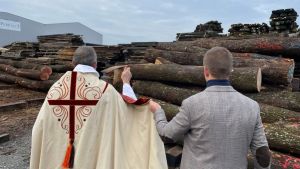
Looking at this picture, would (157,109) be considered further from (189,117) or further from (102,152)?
(102,152)

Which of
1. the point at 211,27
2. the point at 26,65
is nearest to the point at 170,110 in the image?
the point at 26,65

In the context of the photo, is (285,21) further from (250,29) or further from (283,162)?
(283,162)

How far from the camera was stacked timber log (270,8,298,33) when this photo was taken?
41.2ft

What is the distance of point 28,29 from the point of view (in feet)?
113

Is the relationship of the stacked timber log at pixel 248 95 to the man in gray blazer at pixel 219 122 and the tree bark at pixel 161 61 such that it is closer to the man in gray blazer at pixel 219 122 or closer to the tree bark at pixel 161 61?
the tree bark at pixel 161 61

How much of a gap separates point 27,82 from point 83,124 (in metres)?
A: 10.4

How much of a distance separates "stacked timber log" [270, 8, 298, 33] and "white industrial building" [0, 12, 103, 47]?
20.5 metres

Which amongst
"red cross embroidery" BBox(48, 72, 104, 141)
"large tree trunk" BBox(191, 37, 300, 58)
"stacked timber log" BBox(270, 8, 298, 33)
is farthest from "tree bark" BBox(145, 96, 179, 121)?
"stacked timber log" BBox(270, 8, 298, 33)

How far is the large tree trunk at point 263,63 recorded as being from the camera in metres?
6.34

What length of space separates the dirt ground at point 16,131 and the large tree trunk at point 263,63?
4.10m

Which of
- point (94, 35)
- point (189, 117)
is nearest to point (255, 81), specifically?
point (189, 117)

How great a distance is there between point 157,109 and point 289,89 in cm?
460

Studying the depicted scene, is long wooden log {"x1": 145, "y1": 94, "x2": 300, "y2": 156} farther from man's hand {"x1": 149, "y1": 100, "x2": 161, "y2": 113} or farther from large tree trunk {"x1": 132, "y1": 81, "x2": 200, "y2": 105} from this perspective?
man's hand {"x1": 149, "y1": 100, "x2": 161, "y2": 113}

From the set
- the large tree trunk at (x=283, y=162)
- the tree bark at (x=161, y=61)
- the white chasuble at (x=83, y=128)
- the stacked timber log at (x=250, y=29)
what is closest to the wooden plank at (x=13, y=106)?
the tree bark at (x=161, y=61)
